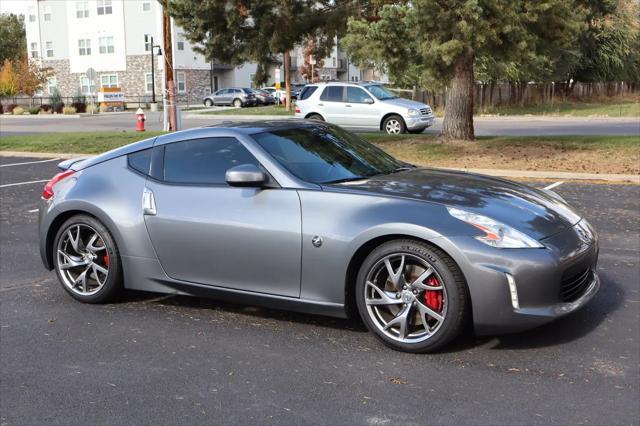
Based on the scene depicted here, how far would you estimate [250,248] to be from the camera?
501cm

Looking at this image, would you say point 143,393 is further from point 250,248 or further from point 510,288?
point 510,288

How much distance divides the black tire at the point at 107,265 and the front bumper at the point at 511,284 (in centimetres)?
270

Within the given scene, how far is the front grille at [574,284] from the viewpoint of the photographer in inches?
177

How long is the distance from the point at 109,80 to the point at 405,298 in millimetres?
67591

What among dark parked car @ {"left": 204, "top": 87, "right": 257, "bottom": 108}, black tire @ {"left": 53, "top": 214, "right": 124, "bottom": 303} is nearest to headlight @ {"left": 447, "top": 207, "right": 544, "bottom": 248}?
black tire @ {"left": 53, "top": 214, "right": 124, "bottom": 303}

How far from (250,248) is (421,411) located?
5.86ft

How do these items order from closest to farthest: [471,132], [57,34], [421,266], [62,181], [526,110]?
[421,266] < [62,181] < [471,132] < [526,110] < [57,34]

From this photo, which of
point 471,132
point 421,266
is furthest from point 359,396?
point 471,132

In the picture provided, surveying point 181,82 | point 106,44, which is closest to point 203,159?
point 181,82

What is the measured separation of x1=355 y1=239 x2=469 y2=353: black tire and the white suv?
18.5m

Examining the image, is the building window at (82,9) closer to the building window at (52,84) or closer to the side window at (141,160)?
the building window at (52,84)

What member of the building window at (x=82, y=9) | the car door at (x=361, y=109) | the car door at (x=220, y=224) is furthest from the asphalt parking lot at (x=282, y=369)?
the building window at (x=82, y=9)

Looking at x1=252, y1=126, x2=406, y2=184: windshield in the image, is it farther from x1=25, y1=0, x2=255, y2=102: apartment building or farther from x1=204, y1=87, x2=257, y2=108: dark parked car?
x1=25, y1=0, x2=255, y2=102: apartment building

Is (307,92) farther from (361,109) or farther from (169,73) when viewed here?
(169,73)
